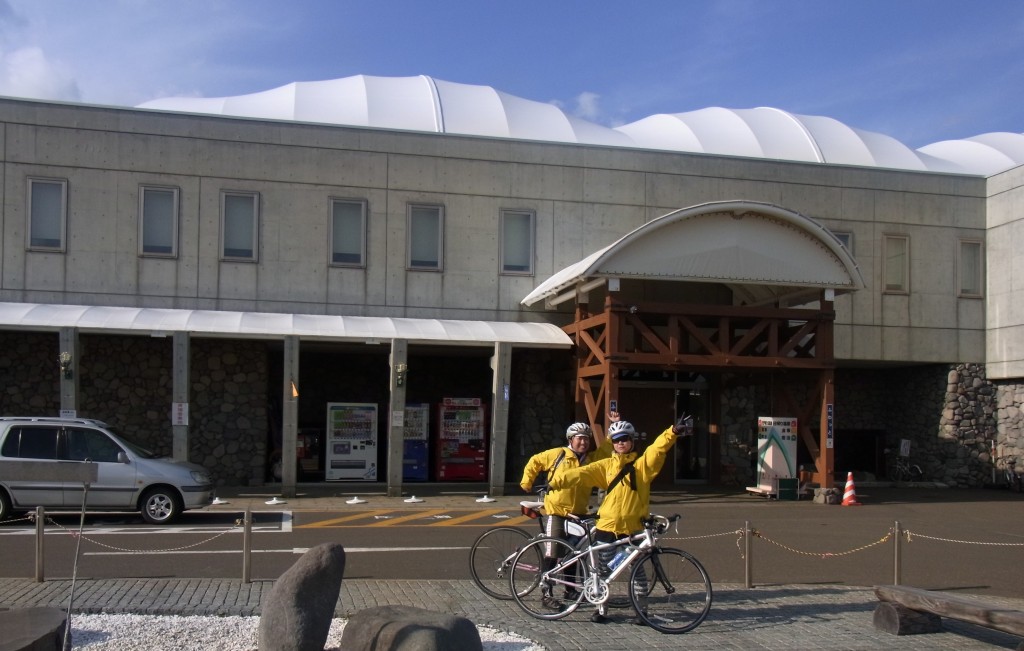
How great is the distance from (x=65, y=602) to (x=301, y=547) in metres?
4.43

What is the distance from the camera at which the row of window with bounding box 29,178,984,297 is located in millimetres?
22297

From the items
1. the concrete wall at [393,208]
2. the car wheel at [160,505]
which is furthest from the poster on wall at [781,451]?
the car wheel at [160,505]

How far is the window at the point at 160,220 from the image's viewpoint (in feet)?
74.5

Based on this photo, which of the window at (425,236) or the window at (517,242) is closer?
the window at (425,236)

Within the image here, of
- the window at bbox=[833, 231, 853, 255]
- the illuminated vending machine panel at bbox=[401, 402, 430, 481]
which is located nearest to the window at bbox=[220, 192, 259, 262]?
the illuminated vending machine panel at bbox=[401, 402, 430, 481]

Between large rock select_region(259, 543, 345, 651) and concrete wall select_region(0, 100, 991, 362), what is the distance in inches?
625

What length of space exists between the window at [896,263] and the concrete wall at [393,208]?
199 millimetres

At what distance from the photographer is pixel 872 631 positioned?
934cm

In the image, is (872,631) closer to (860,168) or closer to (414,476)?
(414,476)

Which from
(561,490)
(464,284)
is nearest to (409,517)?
(464,284)

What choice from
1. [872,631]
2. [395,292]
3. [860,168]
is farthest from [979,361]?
[872,631]

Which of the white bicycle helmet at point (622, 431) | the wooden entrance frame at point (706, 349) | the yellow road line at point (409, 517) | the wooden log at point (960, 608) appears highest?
the wooden entrance frame at point (706, 349)

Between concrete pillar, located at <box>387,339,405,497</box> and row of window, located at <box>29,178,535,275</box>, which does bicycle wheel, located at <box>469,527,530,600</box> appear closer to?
concrete pillar, located at <box>387,339,405,497</box>

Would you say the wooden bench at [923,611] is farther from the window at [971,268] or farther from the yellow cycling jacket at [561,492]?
the window at [971,268]
